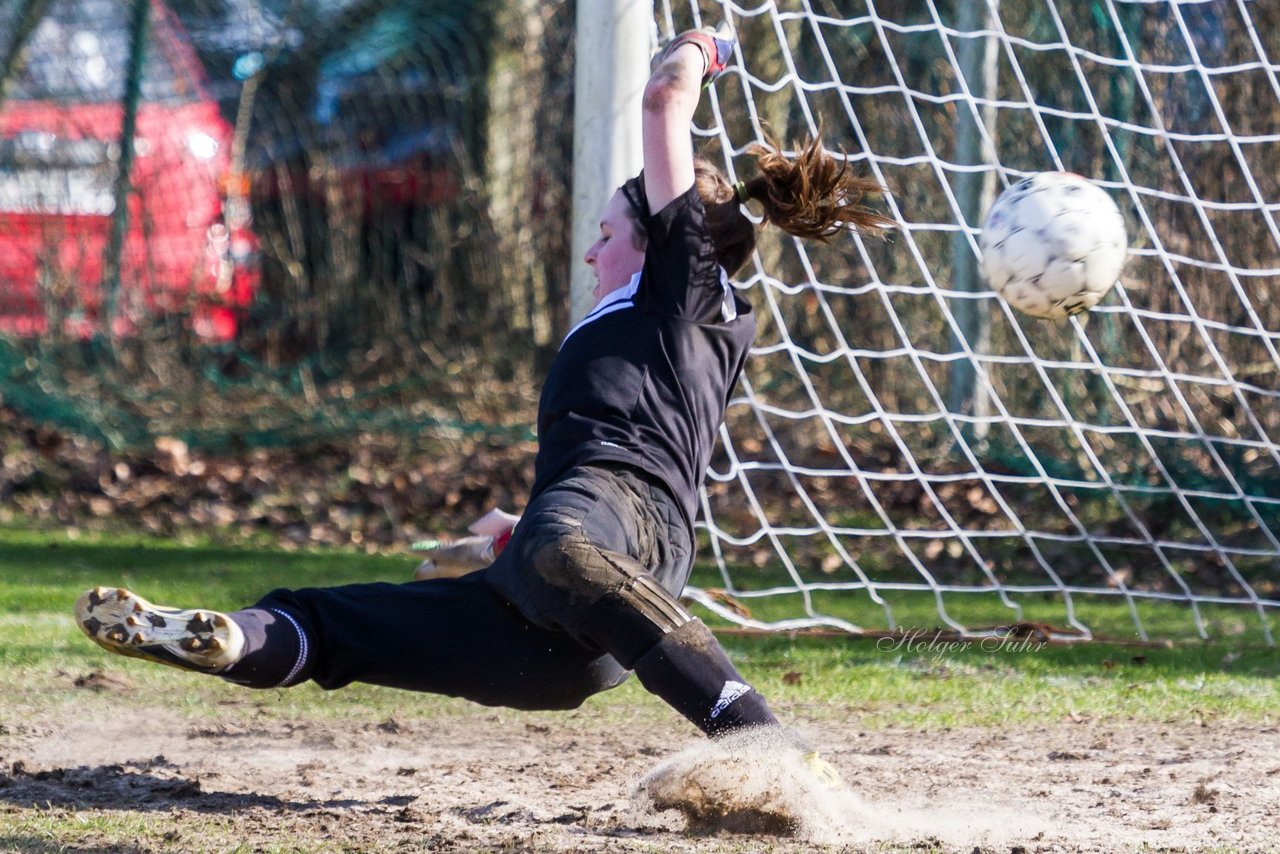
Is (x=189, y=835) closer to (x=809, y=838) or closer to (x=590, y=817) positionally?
(x=590, y=817)

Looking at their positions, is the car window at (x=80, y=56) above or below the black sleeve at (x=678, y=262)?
above

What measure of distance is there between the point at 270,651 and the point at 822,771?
1.14m

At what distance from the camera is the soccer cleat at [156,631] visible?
9.69ft

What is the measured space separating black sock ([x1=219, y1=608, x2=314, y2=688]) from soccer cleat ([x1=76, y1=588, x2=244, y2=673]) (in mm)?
37

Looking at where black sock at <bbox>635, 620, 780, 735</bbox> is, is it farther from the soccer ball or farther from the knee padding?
the soccer ball

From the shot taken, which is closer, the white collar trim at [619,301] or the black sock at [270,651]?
the black sock at [270,651]

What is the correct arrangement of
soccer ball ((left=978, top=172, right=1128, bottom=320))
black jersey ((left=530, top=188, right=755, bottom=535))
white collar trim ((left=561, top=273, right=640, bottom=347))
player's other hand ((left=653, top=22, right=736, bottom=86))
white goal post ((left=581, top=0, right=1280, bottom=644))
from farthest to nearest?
white goal post ((left=581, top=0, right=1280, bottom=644)), soccer ball ((left=978, top=172, right=1128, bottom=320)), player's other hand ((left=653, top=22, right=736, bottom=86)), white collar trim ((left=561, top=273, right=640, bottom=347)), black jersey ((left=530, top=188, right=755, bottom=535))

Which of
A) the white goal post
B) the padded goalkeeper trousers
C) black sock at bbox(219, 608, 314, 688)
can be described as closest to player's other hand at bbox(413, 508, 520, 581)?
the padded goalkeeper trousers

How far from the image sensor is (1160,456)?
7176 mm

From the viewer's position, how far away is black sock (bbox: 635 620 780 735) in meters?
2.92

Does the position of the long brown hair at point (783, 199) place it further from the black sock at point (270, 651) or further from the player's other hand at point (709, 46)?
the black sock at point (270, 651)

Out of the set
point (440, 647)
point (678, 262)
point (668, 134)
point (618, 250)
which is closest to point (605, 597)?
point (440, 647)

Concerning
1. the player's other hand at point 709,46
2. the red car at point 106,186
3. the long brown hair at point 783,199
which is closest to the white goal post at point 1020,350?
the player's other hand at point 709,46

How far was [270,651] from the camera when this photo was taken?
121 inches
